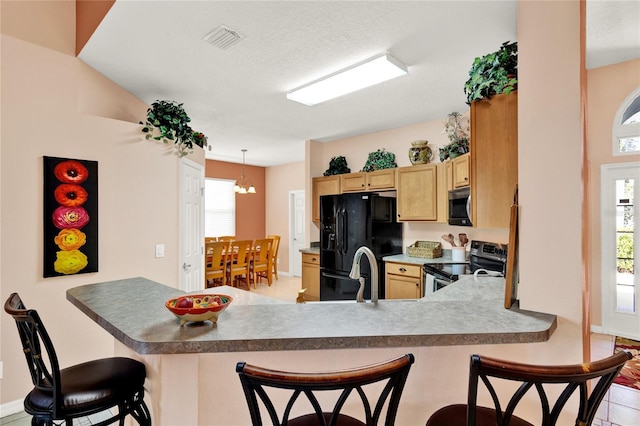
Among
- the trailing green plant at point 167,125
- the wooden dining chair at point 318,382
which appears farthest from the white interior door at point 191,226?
the wooden dining chair at point 318,382

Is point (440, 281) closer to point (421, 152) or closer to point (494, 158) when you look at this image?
point (494, 158)

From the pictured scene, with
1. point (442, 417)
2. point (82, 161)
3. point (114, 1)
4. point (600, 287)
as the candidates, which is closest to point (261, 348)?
point (442, 417)

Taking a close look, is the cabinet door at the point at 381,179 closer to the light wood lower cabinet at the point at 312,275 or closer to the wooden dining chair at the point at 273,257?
the light wood lower cabinet at the point at 312,275

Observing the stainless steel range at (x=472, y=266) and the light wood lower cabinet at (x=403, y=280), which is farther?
the light wood lower cabinet at (x=403, y=280)

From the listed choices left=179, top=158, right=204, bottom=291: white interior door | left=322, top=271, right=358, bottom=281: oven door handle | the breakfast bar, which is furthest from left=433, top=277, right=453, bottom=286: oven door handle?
left=179, top=158, right=204, bottom=291: white interior door

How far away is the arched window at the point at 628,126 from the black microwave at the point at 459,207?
1763 mm

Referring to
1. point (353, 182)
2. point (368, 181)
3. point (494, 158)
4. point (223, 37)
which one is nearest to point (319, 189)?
point (353, 182)

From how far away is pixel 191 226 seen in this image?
3.57m

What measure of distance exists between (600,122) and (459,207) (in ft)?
5.87

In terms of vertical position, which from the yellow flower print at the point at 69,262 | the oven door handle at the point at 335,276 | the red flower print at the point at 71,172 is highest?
the red flower print at the point at 71,172

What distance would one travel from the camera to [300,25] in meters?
2.10

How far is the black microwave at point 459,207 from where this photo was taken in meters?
3.15

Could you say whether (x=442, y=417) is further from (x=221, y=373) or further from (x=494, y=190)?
(x=494, y=190)

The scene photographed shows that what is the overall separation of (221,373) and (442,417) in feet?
2.70
